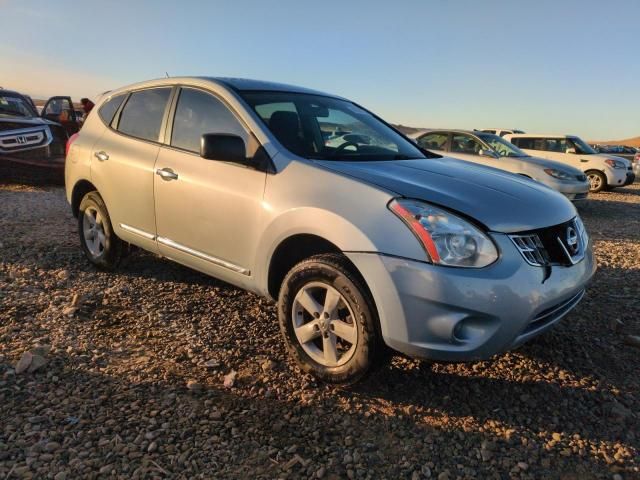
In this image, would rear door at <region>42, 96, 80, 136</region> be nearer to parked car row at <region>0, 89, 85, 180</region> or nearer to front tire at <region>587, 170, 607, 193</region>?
parked car row at <region>0, 89, 85, 180</region>

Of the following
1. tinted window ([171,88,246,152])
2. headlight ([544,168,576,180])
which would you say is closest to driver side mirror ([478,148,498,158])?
headlight ([544,168,576,180])

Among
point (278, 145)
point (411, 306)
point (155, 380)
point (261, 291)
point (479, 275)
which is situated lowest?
point (155, 380)

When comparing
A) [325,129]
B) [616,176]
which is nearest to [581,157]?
[616,176]

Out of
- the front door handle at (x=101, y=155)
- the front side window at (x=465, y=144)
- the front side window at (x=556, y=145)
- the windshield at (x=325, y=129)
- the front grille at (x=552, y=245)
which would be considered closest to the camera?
the front grille at (x=552, y=245)

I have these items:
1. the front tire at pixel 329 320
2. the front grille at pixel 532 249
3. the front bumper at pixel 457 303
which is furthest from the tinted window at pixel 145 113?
the front grille at pixel 532 249

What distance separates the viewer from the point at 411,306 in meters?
2.42

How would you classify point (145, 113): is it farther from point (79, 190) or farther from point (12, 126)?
point (12, 126)

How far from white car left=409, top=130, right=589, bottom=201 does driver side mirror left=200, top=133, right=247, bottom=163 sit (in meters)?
7.16

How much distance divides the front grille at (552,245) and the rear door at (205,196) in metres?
1.51

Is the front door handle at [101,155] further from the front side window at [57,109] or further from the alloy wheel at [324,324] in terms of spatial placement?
the front side window at [57,109]

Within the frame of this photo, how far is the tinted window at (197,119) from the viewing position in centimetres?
345

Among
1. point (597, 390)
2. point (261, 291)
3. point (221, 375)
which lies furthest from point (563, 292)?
point (221, 375)

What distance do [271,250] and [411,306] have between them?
97 cm

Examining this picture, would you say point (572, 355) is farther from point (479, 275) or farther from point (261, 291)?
point (261, 291)
